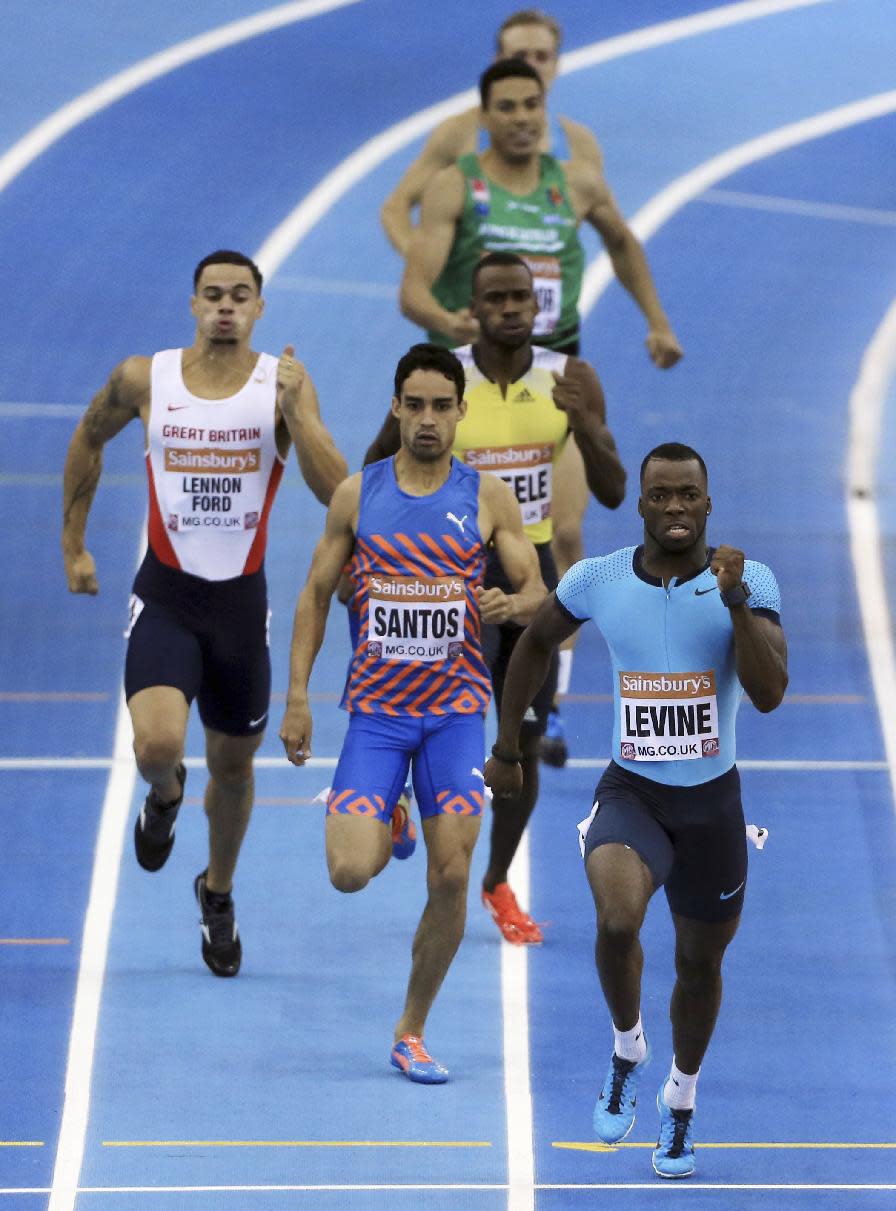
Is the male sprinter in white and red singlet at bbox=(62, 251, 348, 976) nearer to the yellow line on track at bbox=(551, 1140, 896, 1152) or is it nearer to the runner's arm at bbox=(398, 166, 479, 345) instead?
the yellow line on track at bbox=(551, 1140, 896, 1152)

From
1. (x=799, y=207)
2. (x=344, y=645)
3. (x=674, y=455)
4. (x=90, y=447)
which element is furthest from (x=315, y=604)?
(x=799, y=207)

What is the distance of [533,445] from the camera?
33.7ft

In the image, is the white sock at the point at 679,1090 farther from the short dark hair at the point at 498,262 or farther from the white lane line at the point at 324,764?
the white lane line at the point at 324,764

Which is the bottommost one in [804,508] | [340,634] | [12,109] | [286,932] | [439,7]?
[286,932]

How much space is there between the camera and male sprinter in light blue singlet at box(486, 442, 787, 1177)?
7.66m

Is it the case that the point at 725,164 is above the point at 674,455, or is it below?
above

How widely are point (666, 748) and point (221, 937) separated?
279 centimetres

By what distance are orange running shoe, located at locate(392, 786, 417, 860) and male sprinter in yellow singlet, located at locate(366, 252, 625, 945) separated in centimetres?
69

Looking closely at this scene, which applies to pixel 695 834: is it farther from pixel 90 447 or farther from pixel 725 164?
pixel 725 164

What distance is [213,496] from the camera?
9633 millimetres

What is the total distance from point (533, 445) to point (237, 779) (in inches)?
68.5

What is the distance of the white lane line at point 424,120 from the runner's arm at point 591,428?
390 inches

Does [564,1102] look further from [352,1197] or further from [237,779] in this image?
[237,779]

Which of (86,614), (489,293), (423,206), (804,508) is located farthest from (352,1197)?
(804,508)
